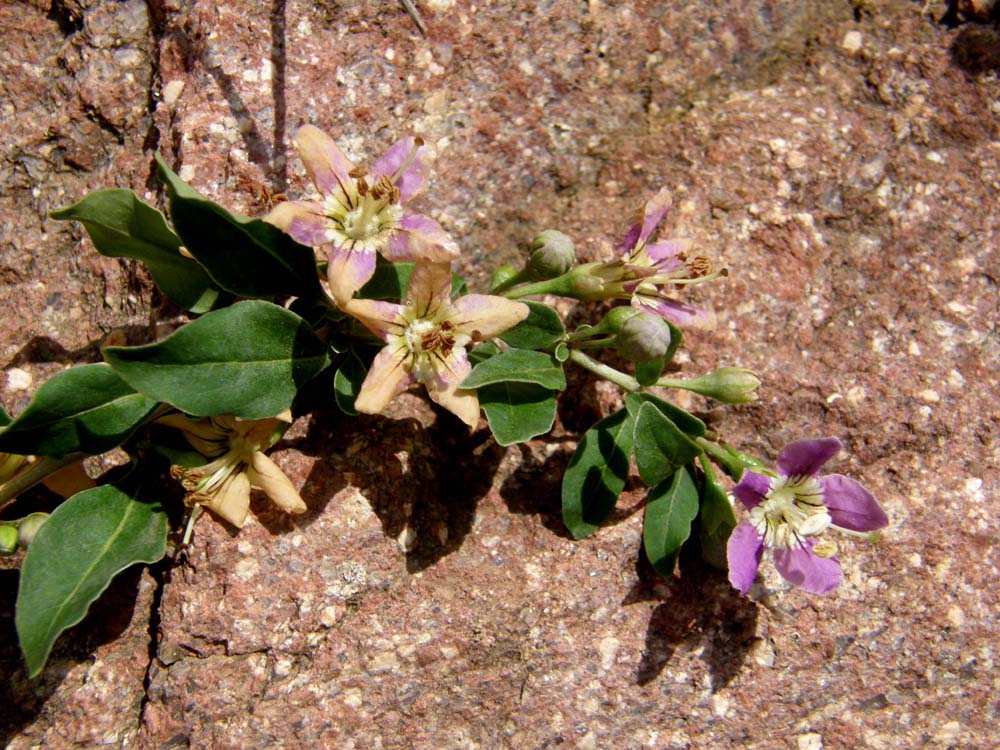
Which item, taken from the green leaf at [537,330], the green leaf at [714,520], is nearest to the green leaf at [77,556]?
the green leaf at [537,330]

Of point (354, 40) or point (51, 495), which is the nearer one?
point (51, 495)

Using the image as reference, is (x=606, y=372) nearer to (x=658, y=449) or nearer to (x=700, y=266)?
(x=658, y=449)

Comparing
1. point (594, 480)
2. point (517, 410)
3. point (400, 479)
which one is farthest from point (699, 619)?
point (400, 479)

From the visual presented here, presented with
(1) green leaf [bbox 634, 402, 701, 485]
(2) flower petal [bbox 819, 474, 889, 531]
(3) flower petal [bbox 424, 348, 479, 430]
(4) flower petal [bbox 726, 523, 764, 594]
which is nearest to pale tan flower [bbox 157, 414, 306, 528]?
(3) flower petal [bbox 424, 348, 479, 430]

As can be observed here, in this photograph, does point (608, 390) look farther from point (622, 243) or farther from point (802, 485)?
point (802, 485)

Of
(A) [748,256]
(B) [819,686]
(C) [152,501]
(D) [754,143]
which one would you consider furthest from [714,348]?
(C) [152,501]

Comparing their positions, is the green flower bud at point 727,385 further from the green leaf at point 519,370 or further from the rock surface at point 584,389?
the green leaf at point 519,370
